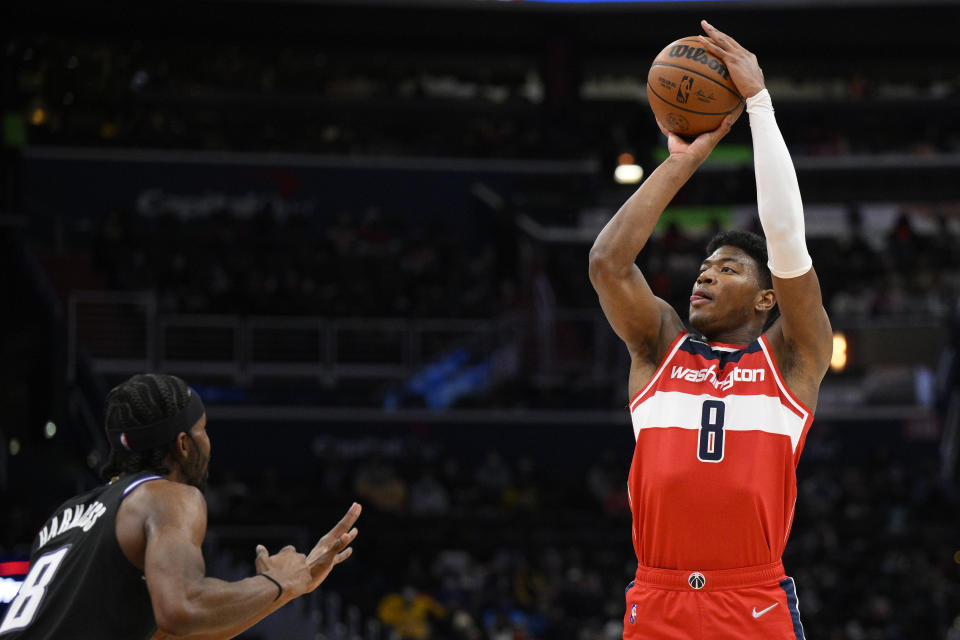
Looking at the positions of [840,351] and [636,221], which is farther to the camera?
[840,351]

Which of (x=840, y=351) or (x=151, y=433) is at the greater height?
(x=151, y=433)

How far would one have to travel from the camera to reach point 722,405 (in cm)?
402

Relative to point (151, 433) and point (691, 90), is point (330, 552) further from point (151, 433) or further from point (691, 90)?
point (691, 90)

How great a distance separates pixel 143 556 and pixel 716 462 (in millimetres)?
1785

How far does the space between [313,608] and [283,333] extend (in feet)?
18.8

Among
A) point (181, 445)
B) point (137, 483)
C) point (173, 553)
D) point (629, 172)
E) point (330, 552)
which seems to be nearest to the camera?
point (173, 553)

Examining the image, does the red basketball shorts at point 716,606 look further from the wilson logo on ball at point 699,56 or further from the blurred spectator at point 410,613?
the blurred spectator at point 410,613

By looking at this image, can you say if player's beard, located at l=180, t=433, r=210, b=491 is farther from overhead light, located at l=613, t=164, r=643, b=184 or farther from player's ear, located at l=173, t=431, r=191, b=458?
overhead light, located at l=613, t=164, r=643, b=184

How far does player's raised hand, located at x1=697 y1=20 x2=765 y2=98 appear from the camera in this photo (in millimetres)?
4160

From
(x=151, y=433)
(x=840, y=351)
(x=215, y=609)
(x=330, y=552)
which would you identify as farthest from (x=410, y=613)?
(x=215, y=609)

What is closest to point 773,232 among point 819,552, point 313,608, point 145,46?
point 313,608

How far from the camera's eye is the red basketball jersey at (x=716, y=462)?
3.90 meters

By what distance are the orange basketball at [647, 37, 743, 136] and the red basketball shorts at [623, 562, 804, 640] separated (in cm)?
153

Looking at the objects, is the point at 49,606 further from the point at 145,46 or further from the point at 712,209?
the point at 145,46
